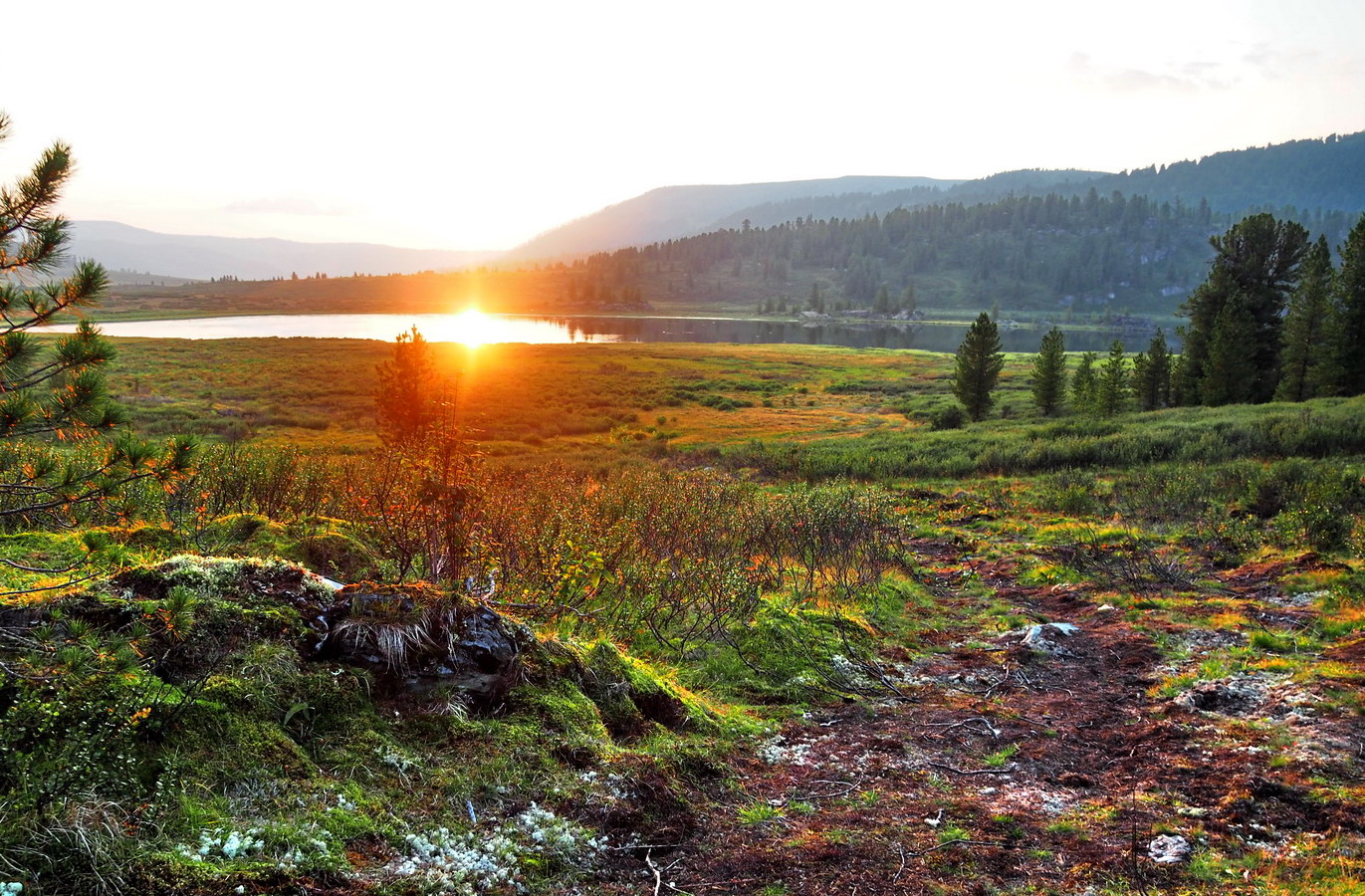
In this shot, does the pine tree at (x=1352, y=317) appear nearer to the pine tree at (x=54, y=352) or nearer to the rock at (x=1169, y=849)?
the rock at (x=1169, y=849)

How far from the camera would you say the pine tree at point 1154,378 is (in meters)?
45.2

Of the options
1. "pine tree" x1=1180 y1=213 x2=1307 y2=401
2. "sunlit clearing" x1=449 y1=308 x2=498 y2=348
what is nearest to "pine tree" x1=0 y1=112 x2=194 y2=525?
"pine tree" x1=1180 y1=213 x2=1307 y2=401

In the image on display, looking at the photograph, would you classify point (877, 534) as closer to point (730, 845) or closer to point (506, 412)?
point (730, 845)

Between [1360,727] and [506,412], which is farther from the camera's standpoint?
[506,412]

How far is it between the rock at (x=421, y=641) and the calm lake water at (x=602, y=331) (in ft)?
269

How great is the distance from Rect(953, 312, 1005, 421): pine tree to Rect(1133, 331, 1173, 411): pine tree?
10479 mm

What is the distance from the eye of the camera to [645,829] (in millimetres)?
4312

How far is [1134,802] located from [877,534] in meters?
9.49

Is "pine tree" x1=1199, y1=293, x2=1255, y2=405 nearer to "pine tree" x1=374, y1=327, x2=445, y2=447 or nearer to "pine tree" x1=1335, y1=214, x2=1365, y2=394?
"pine tree" x1=1335, y1=214, x2=1365, y2=394

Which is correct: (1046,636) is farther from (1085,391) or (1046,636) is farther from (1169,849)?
(1085,391)

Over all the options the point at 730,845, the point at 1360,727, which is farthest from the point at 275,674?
the point at 1360,727

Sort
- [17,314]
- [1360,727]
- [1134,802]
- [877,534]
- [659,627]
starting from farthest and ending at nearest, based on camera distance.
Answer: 1. [877,534]
2. [659,627]
3. [1360,727]
4. [1134,802]
5. [17,314]

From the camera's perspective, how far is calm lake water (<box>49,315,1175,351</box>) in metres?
94.4

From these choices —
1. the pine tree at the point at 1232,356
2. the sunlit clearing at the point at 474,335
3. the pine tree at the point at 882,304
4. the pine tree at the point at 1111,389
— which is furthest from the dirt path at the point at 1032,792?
the pine tree at the point at 882,304
